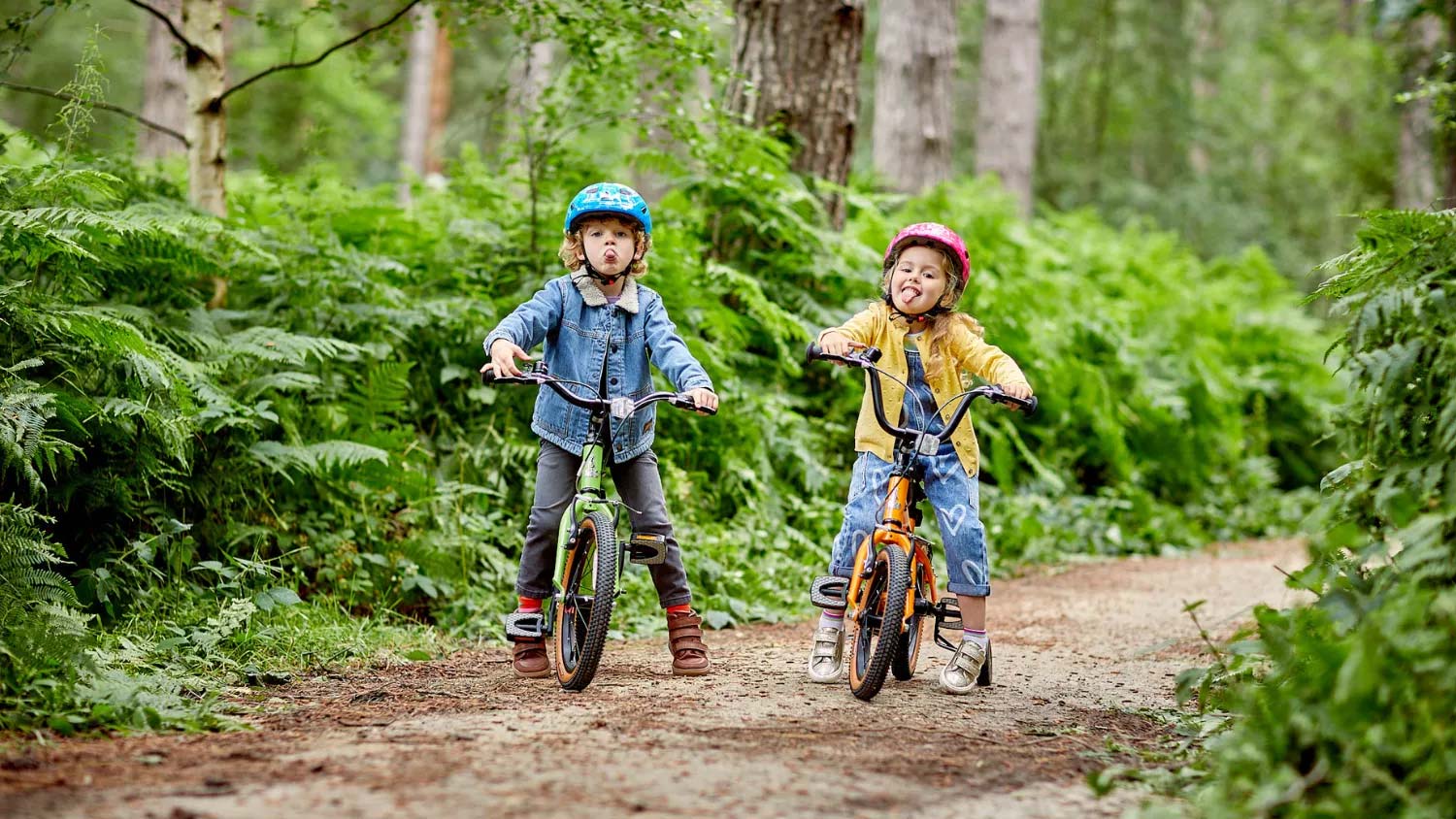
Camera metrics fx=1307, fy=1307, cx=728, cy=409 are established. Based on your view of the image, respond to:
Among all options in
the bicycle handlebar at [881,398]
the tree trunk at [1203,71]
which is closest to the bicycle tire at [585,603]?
the bicycle handlebar at [881,398]

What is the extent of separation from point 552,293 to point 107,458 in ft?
7.01

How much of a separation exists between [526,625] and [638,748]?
4.99 feet

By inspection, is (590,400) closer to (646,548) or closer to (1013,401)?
(646,548)

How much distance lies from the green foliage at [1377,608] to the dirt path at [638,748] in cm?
50

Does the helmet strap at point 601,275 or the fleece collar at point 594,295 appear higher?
the helmet strap at point 601,275

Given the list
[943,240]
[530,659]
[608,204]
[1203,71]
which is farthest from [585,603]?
[1203,71]

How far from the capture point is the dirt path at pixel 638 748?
349cm

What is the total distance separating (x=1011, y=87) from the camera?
1759 cm

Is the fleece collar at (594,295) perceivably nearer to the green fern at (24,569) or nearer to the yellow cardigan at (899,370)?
the yellow cardigan at (899,370)

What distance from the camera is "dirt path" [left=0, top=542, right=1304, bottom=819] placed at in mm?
3494

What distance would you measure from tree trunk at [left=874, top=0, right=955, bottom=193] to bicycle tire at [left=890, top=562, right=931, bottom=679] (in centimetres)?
834

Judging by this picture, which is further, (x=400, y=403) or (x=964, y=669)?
(x=400, y=403)

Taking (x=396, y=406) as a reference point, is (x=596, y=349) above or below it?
above

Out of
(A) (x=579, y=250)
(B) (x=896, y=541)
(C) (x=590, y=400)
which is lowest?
(B) (x=896, y=541)
